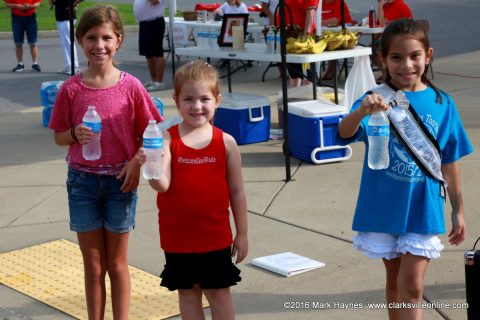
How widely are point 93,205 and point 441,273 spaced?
2.29 m

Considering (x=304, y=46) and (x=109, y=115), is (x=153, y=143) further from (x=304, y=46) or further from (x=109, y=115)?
(x=304, y=46)

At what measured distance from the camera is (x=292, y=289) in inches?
213

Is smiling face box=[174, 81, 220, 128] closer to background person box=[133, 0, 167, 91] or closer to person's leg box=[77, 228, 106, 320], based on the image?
person's leg box=[77, 228, 106, 320]

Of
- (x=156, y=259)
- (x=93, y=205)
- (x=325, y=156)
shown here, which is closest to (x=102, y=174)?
(x=93, y=205)

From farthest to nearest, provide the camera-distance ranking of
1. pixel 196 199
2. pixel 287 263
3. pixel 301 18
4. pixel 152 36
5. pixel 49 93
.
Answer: pixel 152 36
pixel 301 18
pixel 49 93
pixel 287 263
pixel 196 199

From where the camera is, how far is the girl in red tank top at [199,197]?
3.89 metres

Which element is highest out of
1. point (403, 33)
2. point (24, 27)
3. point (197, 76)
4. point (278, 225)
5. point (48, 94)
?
point (403, 33)

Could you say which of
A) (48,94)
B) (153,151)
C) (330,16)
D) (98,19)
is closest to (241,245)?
(153,151)

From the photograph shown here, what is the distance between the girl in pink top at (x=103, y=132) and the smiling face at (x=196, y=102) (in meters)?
0.46

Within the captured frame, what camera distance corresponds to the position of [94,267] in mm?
4434

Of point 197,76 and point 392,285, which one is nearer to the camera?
point 197,76

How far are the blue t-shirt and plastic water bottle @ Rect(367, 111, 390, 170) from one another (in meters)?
0.08

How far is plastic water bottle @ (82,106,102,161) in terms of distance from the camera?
4.15 m

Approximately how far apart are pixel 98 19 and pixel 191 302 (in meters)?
1.37
